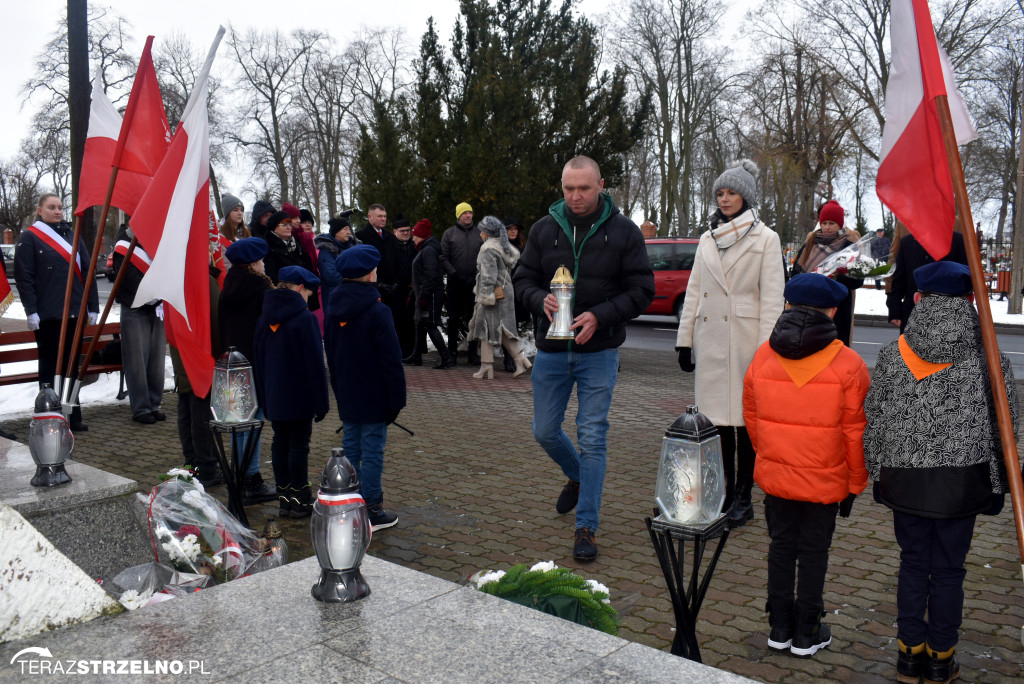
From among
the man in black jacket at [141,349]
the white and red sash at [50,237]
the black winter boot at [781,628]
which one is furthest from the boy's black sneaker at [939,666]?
the white and red sash at [50,237]

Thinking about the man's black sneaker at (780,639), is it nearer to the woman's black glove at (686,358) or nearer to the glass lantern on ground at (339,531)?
the glass lantern on ground at (339,531)

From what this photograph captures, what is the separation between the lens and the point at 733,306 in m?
5.17

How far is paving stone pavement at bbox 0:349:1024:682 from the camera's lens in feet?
12.1

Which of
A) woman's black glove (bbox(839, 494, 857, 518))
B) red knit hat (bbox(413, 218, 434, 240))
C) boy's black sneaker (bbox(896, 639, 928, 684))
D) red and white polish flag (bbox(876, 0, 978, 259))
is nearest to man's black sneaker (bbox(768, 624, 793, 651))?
boy's black sneaker (bbox(896, 639, 928, 684))

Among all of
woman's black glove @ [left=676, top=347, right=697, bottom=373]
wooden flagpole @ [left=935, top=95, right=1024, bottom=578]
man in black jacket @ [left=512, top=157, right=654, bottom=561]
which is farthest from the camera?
woman's black glove @ [left=676, top=347, right=697, bottom=373]

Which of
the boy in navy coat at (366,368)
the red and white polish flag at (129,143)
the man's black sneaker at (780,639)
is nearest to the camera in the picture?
the man's black sneaker at (780,639)

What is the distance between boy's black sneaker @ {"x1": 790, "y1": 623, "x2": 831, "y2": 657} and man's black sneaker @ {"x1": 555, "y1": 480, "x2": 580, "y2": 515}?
1.98 m

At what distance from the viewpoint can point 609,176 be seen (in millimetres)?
15055

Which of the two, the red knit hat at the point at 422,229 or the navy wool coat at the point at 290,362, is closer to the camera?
the navy wool coat at the point at 290,362

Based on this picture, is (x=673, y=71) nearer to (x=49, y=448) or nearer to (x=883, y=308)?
(x=883, y=308)

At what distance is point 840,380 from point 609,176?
11924 millimetres

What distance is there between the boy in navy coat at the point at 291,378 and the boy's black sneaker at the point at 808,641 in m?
3.03

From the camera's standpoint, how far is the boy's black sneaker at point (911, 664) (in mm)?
3355

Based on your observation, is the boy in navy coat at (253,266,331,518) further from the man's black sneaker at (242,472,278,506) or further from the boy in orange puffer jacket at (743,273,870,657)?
the boy in orange puffer jacket at (743,273,870,657)
